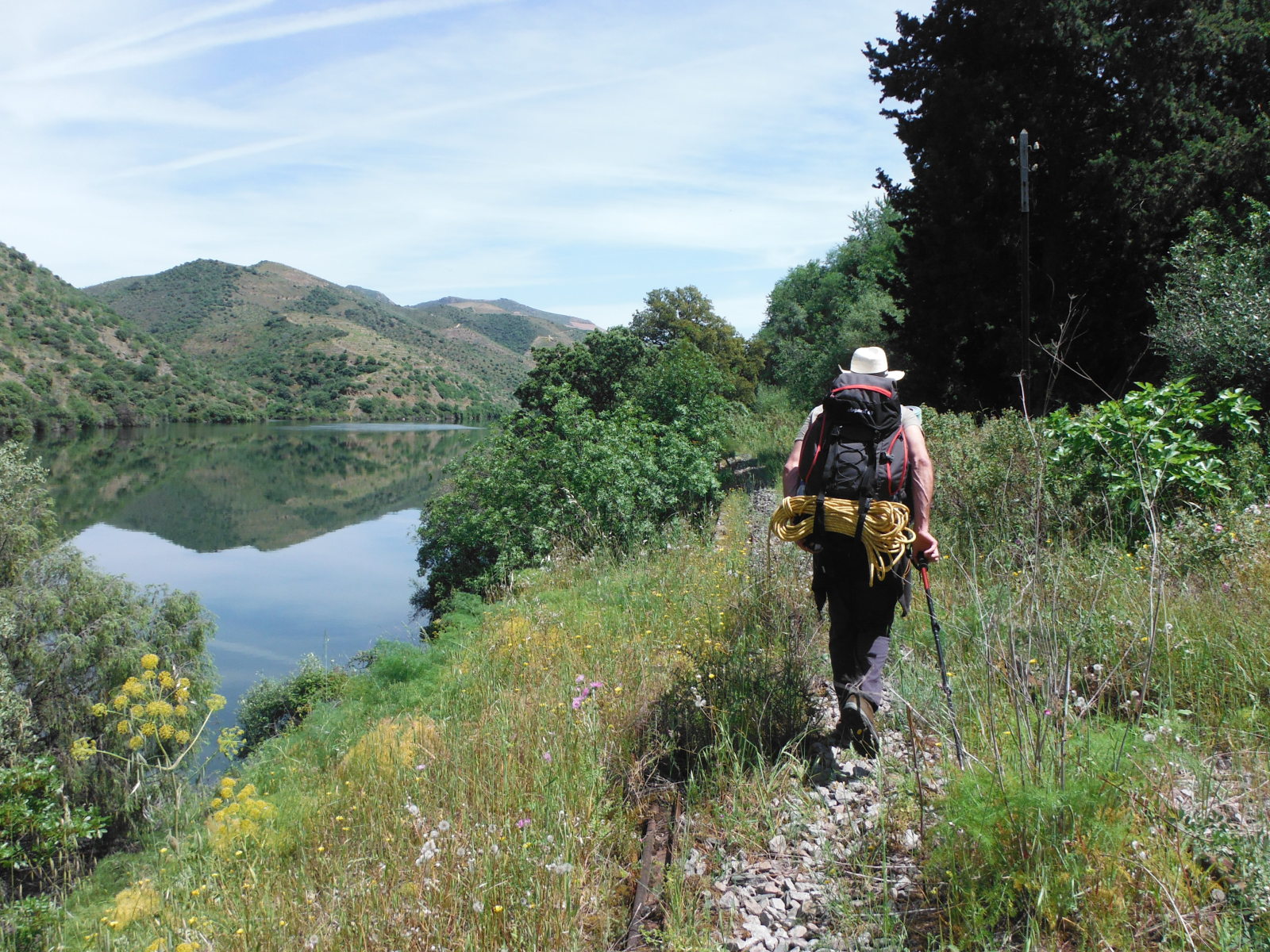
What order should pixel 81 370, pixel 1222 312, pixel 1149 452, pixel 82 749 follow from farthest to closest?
pixel 81 370 → pixel 1222 312 → pixel 1149 452 → pixel 82 749

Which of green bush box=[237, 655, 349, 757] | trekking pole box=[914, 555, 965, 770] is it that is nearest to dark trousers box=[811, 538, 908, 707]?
trekking pole box=[914, 555, 965, 770]

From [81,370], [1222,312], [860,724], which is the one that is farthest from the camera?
[81,370]

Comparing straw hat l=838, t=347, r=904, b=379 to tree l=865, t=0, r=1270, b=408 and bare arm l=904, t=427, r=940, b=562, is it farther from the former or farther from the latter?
tree l=865, t=0, r=1270, b=408

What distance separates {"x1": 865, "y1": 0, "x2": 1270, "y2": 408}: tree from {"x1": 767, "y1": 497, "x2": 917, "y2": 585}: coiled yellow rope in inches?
468

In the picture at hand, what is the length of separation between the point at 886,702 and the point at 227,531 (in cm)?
4988

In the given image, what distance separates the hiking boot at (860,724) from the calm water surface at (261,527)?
1506 centimetres

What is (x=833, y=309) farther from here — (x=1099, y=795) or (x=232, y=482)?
(x=232, y=482)

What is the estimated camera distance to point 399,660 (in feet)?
28.2

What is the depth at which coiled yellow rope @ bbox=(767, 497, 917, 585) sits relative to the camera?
11.1ft

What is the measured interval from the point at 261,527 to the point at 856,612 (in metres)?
51.1

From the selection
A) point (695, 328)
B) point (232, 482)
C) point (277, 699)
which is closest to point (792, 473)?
point (277, 699)

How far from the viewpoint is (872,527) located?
3.43 m

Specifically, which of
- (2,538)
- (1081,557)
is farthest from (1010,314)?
(2,538)

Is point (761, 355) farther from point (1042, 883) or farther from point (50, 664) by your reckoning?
point (1042, 883)
